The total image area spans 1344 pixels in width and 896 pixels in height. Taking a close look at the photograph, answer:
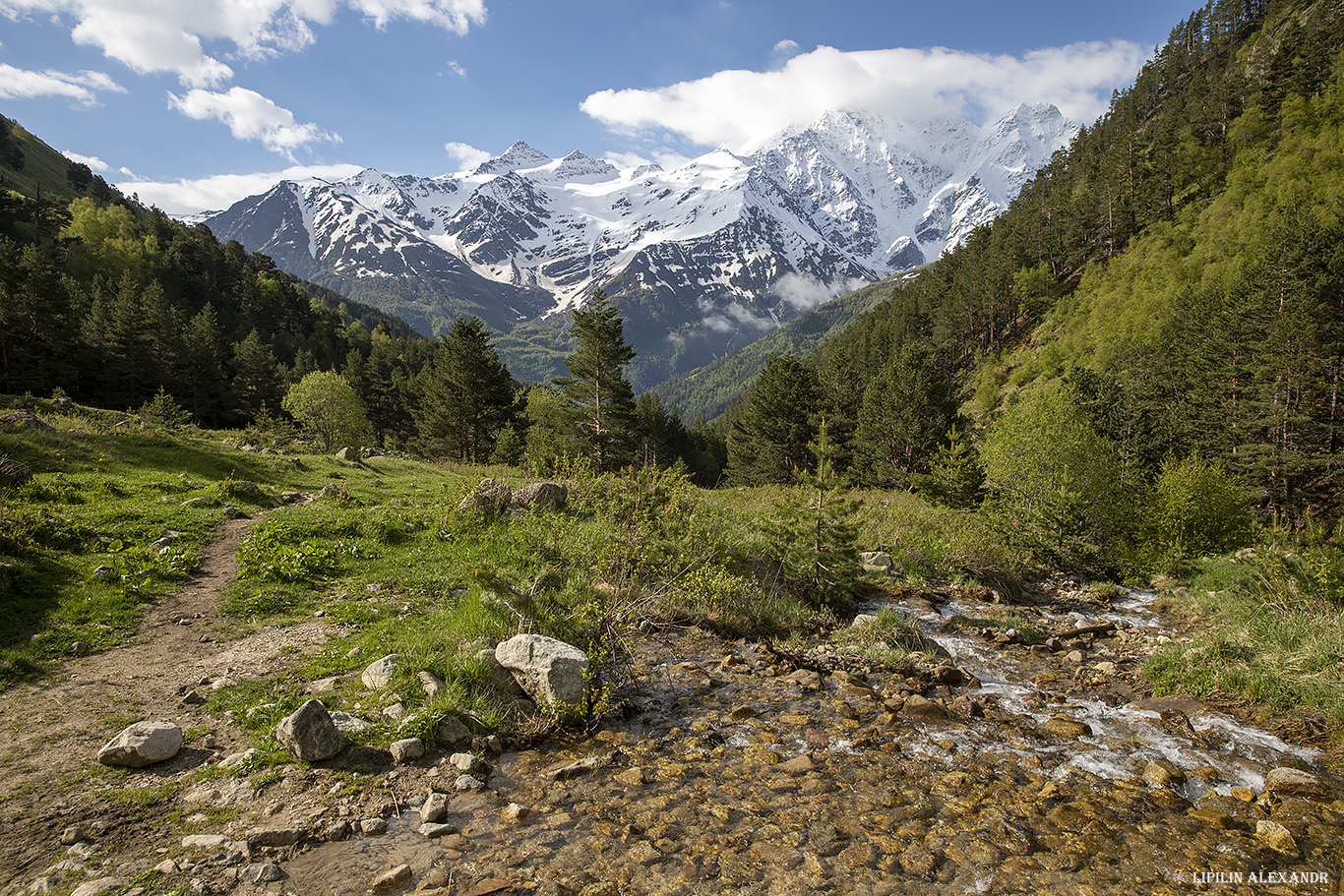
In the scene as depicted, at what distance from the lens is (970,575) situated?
16.8 metres

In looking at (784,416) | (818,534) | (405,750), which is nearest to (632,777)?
(405,750)

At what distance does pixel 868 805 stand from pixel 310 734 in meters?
5.90

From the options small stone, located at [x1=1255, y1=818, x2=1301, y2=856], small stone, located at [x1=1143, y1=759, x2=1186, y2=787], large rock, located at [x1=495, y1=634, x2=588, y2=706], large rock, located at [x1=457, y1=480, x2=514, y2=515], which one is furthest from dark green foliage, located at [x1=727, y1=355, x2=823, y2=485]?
small stone, located at [x1=1255, y1=818, x2=1301, y2=856]

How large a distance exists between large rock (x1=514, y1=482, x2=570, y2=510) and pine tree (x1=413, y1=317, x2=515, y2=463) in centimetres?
2854

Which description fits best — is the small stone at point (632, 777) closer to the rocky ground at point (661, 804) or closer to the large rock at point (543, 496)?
the rocky ground at point (661, 804)

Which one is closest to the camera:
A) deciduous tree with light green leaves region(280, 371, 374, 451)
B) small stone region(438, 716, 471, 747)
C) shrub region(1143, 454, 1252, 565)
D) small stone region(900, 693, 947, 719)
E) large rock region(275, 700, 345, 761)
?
large rock region(275, 700, 345, 761)

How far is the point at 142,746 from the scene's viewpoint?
200 inches

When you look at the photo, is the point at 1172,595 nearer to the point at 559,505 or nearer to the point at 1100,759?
the point at 1100,759

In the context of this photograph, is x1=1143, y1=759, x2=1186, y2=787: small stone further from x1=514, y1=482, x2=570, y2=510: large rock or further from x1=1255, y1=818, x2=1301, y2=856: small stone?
x1=514, y1=482, x2=570, y2=510: large rock

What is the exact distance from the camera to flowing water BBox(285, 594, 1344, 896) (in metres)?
4.69

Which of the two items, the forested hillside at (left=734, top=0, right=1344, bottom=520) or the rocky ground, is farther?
the forested hillside at (left=734, top=0, right=1344, bottom=520)

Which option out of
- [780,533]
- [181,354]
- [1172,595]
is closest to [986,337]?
[1172,595]

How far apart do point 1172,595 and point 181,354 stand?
77.3 meters

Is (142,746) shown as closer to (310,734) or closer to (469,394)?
(310,734)
